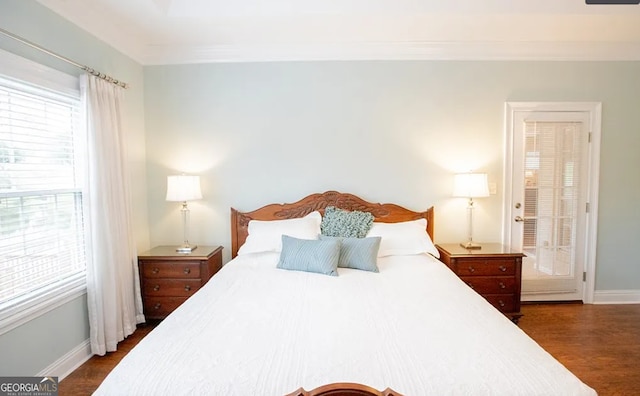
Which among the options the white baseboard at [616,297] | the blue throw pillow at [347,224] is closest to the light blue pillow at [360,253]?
the blue throw pillow at [347,224]

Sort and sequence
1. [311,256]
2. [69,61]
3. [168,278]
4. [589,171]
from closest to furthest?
[69,61], [311,256], [168,278], [589,171]

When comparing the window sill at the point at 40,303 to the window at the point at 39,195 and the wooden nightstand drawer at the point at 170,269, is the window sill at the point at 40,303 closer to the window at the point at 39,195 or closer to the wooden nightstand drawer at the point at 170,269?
the window at the point at 39,195

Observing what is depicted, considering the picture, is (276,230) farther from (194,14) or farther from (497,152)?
(497,152)

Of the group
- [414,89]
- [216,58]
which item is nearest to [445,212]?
[414,89]

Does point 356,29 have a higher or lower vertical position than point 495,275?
higher

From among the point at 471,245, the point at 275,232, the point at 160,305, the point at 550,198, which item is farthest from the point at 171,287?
the point at 550,198

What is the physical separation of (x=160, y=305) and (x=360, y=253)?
1918 millimetres

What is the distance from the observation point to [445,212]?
3217 millimetres

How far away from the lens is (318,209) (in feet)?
10.2

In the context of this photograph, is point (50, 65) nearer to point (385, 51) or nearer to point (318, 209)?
point (318, 209)

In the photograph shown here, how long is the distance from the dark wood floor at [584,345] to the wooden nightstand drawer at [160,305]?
0.15 meters

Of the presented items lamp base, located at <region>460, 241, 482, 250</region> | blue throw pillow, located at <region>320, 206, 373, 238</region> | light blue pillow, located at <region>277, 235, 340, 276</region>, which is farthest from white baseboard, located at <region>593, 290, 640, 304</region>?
light blue pillow, located at <region>277, 235, 340, 276</region>

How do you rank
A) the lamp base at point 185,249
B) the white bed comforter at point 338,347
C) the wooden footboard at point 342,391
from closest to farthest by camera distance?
the wooden footboard at point 342,391, the white bed comforter at point 338,347, the lamp base at point 185,249

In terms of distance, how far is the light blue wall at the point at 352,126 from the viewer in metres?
3.12
